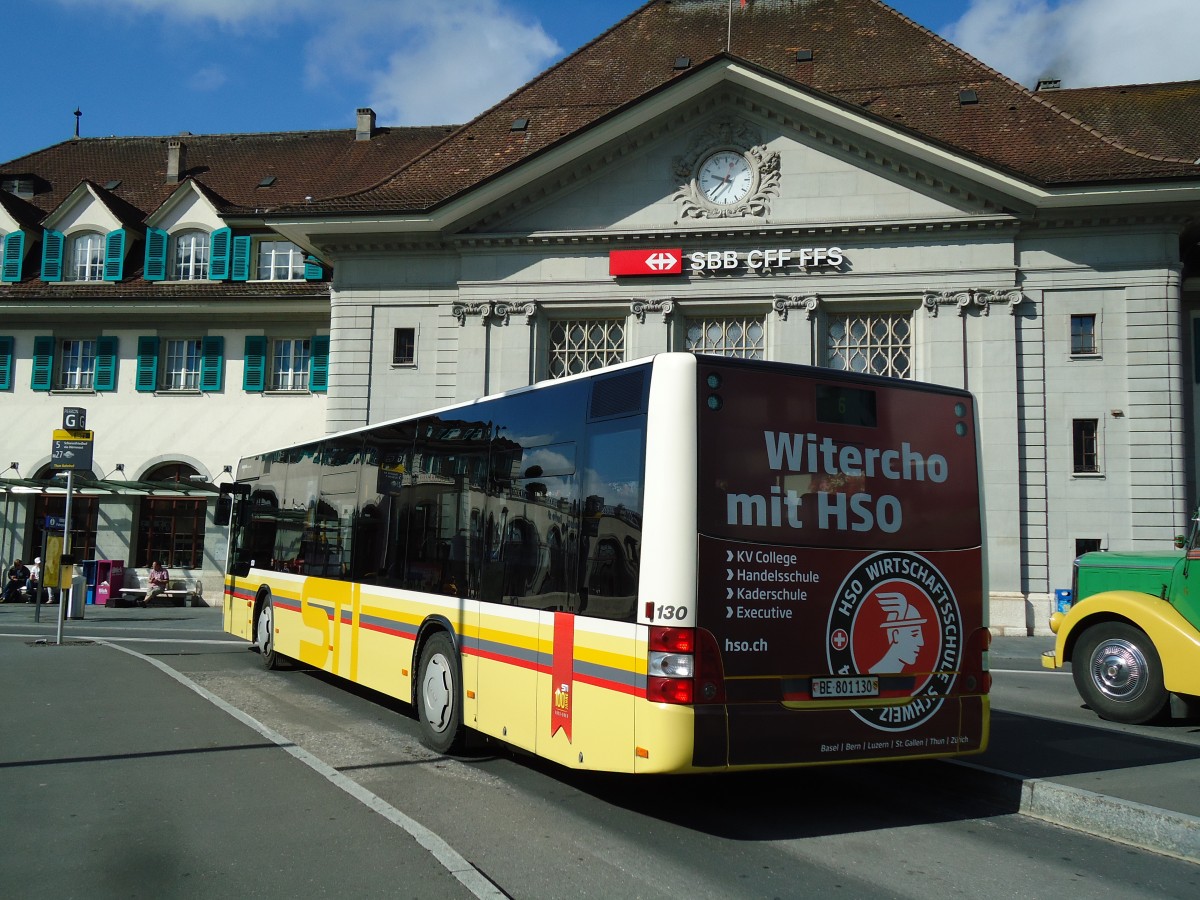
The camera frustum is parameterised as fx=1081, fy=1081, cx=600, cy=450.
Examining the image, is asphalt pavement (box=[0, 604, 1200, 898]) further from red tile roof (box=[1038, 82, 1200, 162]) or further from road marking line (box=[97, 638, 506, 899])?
red tile roof (box=[1038, 82, 1200, 162])

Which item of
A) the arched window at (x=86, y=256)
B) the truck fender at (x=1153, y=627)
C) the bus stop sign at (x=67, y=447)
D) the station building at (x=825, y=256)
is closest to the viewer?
the truck fender at (x=1153, y=627)

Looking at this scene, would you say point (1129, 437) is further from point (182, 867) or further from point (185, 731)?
point (182, 867)

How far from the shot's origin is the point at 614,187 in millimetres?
26109

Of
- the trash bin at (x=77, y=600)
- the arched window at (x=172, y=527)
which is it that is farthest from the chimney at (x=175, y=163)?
the trash bin at (x=77, y=600)

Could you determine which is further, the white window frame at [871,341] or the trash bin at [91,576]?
the trash bin at [91,576]

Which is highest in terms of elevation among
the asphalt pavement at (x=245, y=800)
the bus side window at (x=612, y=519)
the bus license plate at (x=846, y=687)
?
the bus side window at (x=612, y=519)

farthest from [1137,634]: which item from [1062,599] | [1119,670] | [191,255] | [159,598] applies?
[191,255]

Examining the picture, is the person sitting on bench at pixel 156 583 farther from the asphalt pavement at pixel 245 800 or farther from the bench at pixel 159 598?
the asphalt pavement at pixel 245 800

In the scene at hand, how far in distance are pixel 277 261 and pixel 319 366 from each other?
3.75 m

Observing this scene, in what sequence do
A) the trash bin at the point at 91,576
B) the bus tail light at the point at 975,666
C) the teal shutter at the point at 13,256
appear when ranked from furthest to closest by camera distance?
the teal shutter at the point at 13,256
the trash bin at the point at 91,576
the bus tail light at the point at 975,666

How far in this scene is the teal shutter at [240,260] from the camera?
3203 cm

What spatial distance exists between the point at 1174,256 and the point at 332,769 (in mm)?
22685

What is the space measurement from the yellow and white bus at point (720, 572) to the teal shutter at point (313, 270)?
24227 millimetres

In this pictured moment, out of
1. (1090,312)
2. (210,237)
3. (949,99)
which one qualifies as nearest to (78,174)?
(210,237)
